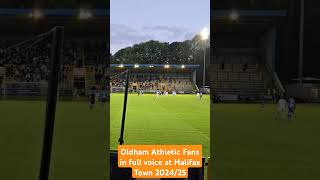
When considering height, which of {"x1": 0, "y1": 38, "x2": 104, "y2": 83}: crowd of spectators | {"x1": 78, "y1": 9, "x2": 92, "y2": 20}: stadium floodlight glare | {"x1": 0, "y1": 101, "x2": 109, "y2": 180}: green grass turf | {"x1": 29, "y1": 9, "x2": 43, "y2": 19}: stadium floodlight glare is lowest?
{"x1": 0, "y1": 101, "x2": 109, "y2": 180}: green grass turf

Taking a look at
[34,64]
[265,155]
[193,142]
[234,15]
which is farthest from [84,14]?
[265,155]

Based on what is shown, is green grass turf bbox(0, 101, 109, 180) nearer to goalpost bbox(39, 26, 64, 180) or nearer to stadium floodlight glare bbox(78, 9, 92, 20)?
goalpost bbox(39, 26, 64, 180)

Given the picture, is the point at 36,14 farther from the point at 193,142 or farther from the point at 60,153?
the point at 193,142

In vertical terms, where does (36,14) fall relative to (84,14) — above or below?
above

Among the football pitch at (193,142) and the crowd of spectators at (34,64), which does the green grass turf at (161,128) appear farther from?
the crowd of spectators at (34,64)

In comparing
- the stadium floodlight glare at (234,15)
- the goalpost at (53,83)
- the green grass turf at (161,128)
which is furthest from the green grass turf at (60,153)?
the stadium floodlight glare at (234,15)

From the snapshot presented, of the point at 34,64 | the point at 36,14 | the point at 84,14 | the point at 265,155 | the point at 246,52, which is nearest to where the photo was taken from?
the point at 265,155

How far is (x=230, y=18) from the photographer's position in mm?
42938

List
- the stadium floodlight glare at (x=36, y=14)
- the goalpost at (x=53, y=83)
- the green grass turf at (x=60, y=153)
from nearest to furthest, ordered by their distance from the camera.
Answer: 1. the goalpost at (x=53, y=83)
2. the green grass turf at (x=60, y=153)
3. the stadium floodlight glare at (x=36, y=14)

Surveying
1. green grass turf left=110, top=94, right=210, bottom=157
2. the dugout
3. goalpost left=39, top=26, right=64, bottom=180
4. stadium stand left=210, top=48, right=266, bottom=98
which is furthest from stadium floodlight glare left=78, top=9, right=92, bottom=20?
goalpost left=39, top=26, right=64, bottom=180

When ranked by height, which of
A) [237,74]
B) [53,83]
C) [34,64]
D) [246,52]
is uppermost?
[246,52]

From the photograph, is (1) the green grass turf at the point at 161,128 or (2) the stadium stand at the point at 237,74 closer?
(1) the green grass turf at the point at 161,128

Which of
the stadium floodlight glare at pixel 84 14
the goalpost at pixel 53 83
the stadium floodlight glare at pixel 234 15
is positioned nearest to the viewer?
the goalpost at pixel 53 83

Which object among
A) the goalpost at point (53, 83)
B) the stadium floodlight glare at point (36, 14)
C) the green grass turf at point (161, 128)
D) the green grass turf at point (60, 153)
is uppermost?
the stadium floodlight glare at point (36, 14)
